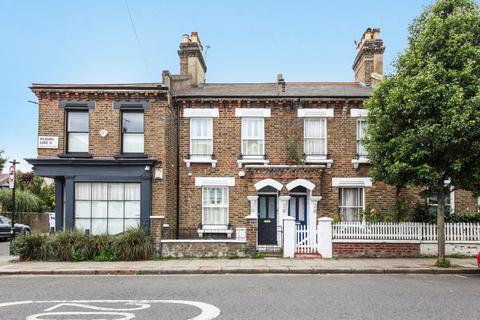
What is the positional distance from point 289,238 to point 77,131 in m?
9.55

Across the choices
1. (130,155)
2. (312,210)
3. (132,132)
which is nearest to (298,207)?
(312,210)

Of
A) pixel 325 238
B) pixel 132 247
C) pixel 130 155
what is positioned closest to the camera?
pixel 132 247

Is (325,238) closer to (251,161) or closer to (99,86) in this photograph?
(251,161)

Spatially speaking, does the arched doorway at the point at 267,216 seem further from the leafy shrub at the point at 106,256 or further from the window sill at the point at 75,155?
the window sill at the point at 75,155

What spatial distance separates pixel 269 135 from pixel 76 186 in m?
8.24

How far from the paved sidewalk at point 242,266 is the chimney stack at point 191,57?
10.3 meters

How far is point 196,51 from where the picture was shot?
2184 centimetres

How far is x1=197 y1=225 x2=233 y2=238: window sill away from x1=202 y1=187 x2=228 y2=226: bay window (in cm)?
17

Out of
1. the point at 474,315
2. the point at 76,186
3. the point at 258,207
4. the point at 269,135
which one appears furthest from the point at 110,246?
the point at 474,315

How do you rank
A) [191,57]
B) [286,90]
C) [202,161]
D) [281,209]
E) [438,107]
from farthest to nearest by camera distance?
[191,57]
[286,90]
[202,161]
[281,209]
[438,107]

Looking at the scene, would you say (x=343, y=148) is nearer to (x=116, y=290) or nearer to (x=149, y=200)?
(x=149, y=200)

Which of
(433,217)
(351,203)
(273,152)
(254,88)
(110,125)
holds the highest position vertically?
(254,88)

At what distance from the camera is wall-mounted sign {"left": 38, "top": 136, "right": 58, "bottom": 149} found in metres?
17.3

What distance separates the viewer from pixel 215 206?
18.8 meters
